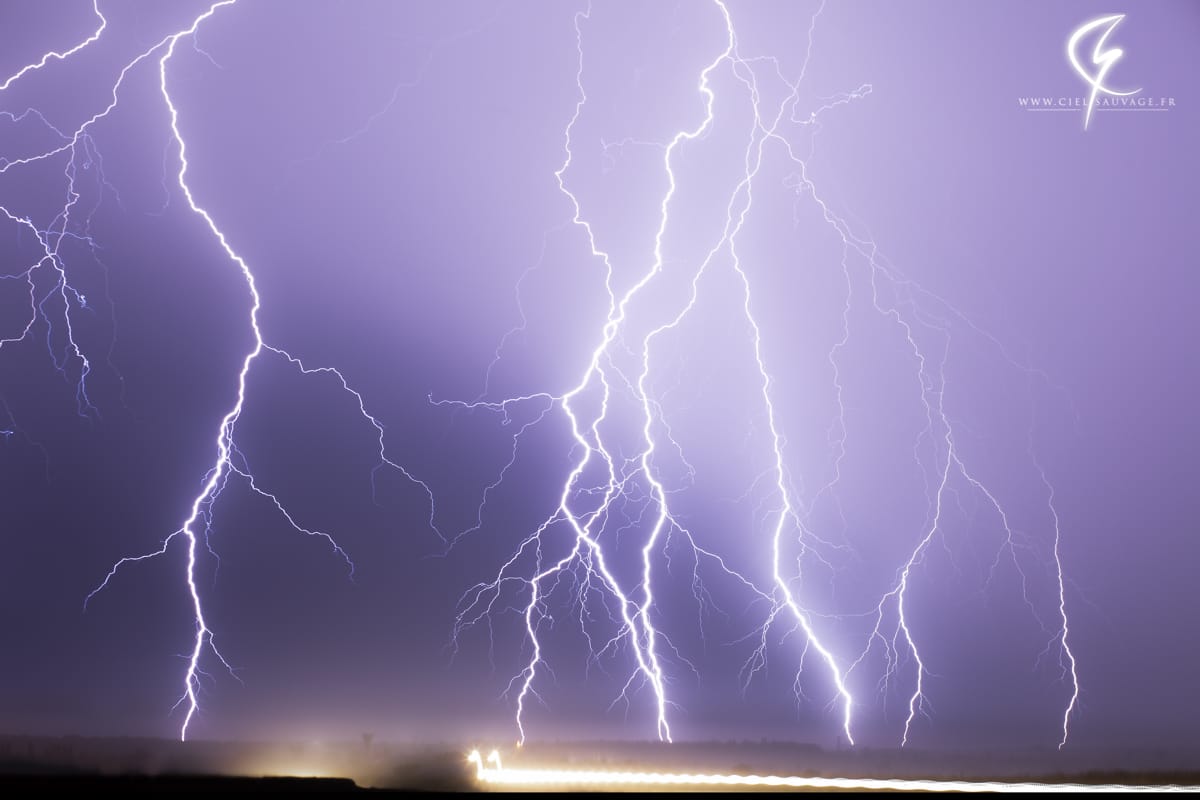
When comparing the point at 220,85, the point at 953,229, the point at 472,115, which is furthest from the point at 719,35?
the point at 220,85

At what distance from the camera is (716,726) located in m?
3.74

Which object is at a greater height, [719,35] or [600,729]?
[719,35]

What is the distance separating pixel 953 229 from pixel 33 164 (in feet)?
15.7

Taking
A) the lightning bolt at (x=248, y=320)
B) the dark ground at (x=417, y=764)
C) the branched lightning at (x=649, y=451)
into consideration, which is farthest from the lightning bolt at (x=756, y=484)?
the lightning bolt at (x=248, y=320)

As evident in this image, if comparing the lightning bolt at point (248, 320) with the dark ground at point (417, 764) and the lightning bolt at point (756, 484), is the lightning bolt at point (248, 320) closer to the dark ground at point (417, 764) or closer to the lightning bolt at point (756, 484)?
the dark ground at point (417, 764)

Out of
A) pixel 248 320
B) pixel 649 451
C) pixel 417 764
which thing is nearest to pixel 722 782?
pixel 417 764

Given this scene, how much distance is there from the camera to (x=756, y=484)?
3.90m

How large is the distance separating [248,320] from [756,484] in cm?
272

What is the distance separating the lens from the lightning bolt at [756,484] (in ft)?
12.2

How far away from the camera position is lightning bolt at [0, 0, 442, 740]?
3447 mm

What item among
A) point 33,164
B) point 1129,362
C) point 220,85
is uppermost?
point 220,85

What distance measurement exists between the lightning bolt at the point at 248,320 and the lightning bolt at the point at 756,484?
0.68 m

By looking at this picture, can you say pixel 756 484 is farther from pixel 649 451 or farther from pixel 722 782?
pixel 722 782

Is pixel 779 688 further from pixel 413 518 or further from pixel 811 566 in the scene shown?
pixel 413 518
